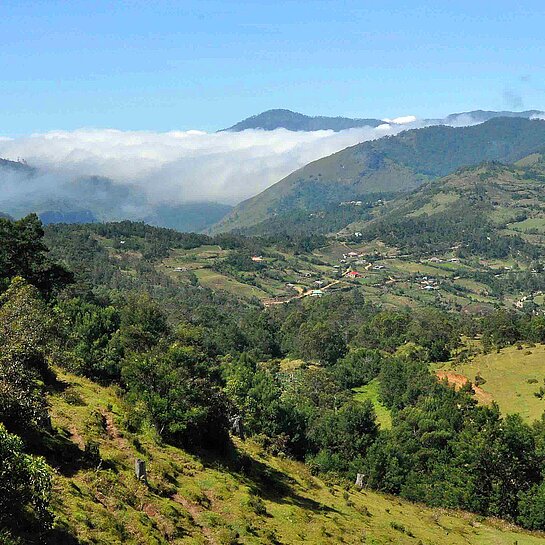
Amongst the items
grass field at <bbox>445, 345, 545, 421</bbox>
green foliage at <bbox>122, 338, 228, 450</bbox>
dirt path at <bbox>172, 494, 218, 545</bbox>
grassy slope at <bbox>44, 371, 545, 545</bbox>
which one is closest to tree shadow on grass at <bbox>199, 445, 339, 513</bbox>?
grassy slope at <bbox>44, 371, 545, 545</bbox>

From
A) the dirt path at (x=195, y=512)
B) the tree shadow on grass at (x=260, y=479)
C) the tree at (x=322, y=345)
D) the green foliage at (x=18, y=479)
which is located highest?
the green foliage at (x=18, y=479)

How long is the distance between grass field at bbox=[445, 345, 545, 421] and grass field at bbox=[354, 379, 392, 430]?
15351 mm

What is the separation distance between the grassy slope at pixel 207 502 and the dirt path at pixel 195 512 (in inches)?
1.8

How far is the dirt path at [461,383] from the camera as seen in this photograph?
85.4 meters

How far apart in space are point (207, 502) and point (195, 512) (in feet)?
4.09

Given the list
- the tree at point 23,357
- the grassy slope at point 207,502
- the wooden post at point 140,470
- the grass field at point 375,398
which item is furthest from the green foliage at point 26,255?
the grass field at point 375,398

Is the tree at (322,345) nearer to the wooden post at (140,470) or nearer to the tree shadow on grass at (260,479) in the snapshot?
the tree shadow on grass at (260,479)

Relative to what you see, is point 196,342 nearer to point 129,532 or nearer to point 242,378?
point 129,532

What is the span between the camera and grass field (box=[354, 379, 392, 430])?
8684cm

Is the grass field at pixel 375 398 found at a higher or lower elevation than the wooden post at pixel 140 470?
lower

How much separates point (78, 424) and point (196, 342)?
47.8 ft

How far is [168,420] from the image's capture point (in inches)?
1187

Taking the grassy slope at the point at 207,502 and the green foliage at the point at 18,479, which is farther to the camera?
the grassy slope at the point at 207,502

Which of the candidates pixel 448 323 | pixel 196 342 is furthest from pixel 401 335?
pixel 196 342
